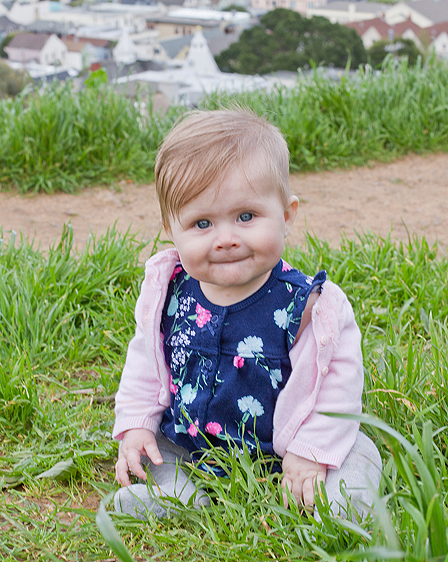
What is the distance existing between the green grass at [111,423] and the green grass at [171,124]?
3.64ft

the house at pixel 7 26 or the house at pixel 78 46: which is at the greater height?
the house at pixel 7 26

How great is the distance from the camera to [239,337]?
1670 millimetres

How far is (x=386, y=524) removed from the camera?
954mm

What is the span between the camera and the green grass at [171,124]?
12.6 ft

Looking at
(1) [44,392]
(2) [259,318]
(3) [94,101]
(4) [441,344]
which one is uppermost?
(3) [94,101]

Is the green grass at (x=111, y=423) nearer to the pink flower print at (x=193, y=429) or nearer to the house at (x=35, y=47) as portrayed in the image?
the pink flower print at (x=193, y=429)

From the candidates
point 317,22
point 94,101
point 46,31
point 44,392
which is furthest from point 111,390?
point 46,31

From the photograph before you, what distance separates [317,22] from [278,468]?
2618 cm

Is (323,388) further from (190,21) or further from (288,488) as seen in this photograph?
(190,21)

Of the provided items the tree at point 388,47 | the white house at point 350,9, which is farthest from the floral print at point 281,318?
the white house at point 350,9

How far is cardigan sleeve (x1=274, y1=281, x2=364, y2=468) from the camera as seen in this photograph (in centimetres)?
159

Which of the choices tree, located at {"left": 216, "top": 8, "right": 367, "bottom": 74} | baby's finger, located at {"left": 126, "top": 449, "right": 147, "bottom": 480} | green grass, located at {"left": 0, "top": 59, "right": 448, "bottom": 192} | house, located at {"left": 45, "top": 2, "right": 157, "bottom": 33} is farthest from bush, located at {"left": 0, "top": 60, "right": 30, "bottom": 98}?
house, located at {"left": 45, "top": 2, "right": 157, "bottom": 33}

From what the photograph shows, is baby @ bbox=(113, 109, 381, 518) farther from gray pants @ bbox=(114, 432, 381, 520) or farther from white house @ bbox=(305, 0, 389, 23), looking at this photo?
white house @ bbox=(305, 0, 389, 23)

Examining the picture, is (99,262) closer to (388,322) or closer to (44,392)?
(44,392)
